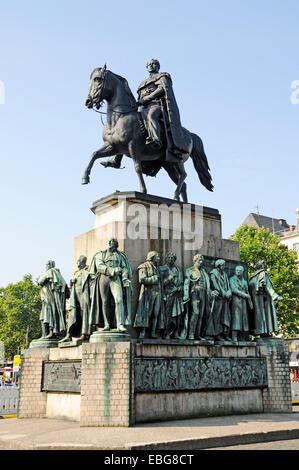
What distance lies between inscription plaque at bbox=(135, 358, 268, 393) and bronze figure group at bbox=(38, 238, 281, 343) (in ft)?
2.25

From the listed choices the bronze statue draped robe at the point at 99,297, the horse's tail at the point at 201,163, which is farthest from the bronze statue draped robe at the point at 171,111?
the bronze statue draped robe at the point at 99,297

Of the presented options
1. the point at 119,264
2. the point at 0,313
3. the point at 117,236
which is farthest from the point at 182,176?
the point at 0,313

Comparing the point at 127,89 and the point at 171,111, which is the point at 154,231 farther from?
the point at 127,89

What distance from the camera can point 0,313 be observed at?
188 feet

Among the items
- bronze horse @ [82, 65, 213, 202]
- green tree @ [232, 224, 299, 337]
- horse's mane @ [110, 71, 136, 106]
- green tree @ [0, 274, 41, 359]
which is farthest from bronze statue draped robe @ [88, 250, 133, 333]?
green tree @ [0, 274, 41, 359]

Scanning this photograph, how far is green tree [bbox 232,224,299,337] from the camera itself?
3534 centimetres

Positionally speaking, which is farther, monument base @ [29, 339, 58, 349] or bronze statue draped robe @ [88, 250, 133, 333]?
monument base @ [29, 339, 58, 349]

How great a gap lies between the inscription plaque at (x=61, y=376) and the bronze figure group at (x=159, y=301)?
2.36 ft

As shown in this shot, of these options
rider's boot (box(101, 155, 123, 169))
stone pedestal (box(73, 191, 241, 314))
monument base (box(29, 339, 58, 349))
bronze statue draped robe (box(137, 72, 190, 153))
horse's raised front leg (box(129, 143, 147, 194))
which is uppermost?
bronze statue draped robe (box(137, 72, 190, 153))

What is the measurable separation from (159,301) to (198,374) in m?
2.06

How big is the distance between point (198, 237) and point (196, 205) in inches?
43.4

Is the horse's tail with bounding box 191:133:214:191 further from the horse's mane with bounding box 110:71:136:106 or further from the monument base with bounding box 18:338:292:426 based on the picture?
the monument base with bounding box 18:338:292:426

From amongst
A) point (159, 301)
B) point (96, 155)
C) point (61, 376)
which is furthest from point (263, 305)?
point (96, 155)

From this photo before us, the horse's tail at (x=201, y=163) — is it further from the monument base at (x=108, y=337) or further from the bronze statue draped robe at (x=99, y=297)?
the monument base at (x=108, y=337)
